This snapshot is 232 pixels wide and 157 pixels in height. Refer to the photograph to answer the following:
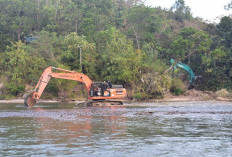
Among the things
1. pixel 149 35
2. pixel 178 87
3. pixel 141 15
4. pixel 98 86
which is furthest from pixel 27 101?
pixel 141 15

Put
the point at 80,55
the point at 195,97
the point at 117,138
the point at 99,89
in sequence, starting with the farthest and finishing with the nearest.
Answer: the point at 80,55
the point at 195,97
the point at 99,89
the point at 117,138

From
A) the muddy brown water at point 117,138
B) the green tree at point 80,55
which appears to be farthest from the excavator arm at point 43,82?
the green tree at point 80,55

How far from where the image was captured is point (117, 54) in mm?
52719

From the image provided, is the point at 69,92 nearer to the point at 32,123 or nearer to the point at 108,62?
the point at 108,62

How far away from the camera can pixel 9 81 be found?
54094 mm

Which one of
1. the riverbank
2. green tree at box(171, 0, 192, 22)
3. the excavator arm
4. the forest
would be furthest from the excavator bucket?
green tree at box(171, 0, 192, 22)

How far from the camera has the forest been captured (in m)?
50.7

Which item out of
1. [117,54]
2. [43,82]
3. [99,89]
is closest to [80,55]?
[117,54]

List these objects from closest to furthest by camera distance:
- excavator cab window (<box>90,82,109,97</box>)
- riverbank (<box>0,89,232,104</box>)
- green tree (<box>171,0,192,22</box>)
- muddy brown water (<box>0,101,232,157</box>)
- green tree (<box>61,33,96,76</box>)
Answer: muddy brown water (<box>0,101,232,157</box>) < excavator cab window (<box>90,82,109,97</box>) < riverbank (<box>0,89,232,104</box>) < green tree (<box>61,33,96,76</box>) < green tree (<box>171,0,192,22</box>)

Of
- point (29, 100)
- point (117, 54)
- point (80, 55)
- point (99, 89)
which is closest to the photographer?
point (29, 100)

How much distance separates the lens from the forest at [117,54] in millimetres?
50688

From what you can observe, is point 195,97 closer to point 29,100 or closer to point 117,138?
point 29,100

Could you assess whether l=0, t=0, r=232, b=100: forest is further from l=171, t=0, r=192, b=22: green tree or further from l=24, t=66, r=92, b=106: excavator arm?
l=171, t=0, r=192, b=22: green tree

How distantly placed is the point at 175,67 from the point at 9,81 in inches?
876
